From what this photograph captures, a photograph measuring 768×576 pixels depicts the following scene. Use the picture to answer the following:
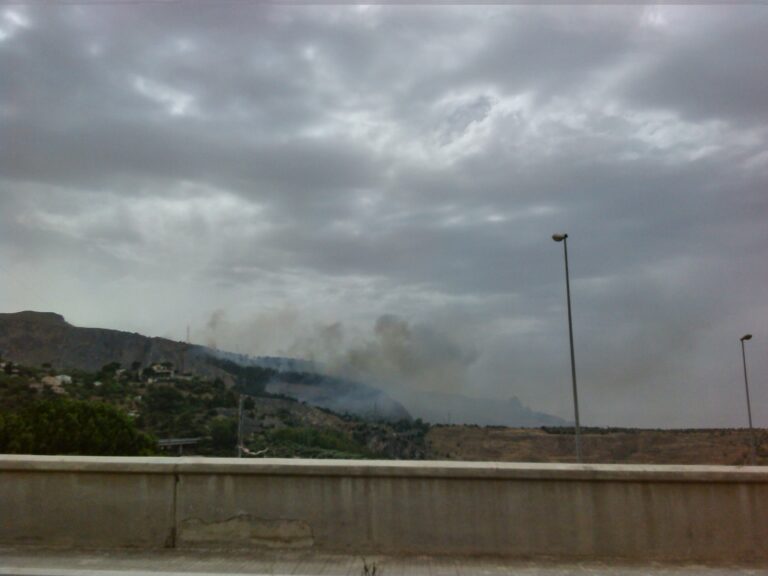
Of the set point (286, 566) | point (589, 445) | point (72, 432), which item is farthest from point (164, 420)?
point (286, 566)

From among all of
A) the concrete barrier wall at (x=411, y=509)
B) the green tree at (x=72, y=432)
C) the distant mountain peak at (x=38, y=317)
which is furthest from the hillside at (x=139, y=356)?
the concrete barrier wall at (x=411, y=509)

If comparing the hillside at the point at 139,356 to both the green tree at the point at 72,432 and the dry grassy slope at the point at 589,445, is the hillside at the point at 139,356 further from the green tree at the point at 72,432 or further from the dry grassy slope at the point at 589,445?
the green tree at the point at 72,432


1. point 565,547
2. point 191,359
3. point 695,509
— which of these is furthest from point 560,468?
point 191,359

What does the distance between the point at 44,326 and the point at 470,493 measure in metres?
92.2

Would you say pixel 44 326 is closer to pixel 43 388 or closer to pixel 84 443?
pixel 43 388

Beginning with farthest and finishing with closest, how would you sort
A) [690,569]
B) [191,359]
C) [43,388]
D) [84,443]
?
1. [191,359]
2. [43,388]
3. [84,443]
4. [690,569]

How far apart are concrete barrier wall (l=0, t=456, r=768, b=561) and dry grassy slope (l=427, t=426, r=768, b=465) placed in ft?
85.6

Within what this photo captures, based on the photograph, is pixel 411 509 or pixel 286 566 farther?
pixel 411 509

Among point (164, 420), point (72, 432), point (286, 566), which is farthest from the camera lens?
point (164, 420)

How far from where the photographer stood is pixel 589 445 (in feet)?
129

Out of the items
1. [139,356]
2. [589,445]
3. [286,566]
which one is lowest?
[589,445]

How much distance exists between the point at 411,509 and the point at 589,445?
3557cm

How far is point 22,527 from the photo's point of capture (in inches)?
261

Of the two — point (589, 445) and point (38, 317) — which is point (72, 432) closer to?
point (589, 445)
